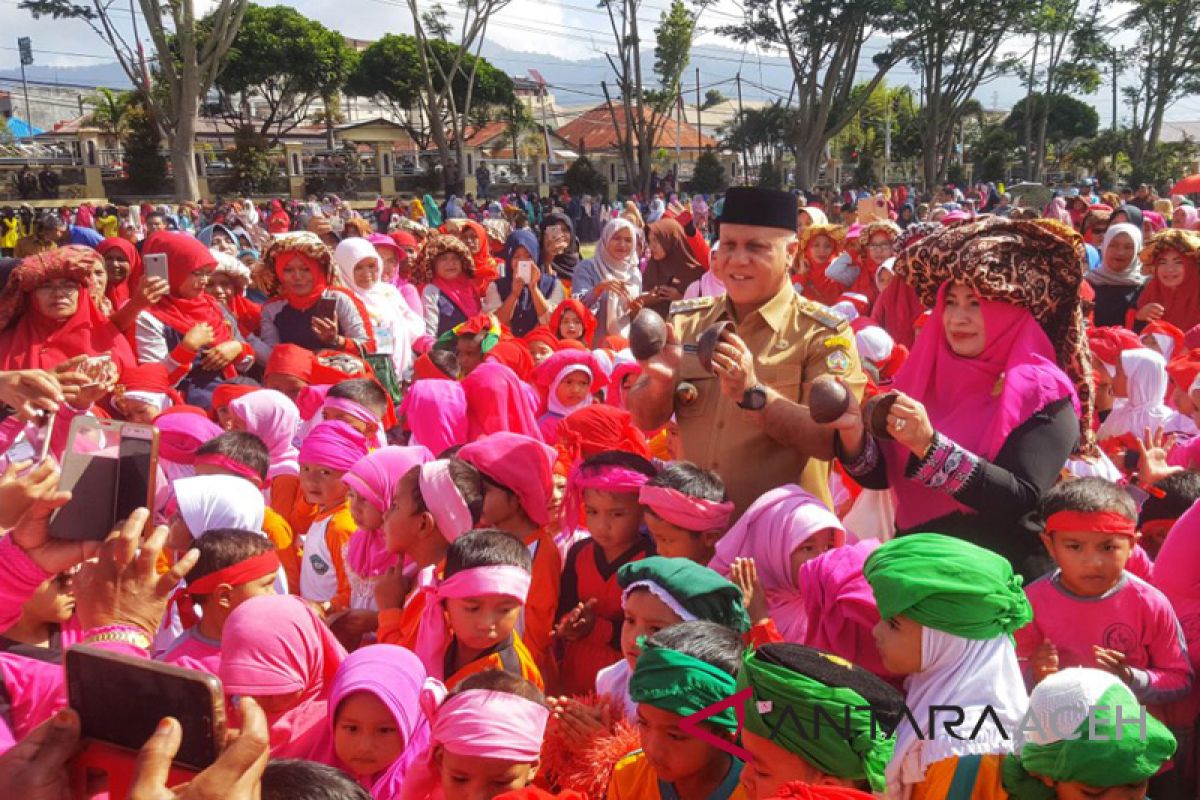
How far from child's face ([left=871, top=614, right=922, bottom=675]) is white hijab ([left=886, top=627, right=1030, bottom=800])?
1 centimetres

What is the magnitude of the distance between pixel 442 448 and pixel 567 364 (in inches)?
34.7

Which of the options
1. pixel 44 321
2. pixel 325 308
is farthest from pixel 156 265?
pixel 325 308

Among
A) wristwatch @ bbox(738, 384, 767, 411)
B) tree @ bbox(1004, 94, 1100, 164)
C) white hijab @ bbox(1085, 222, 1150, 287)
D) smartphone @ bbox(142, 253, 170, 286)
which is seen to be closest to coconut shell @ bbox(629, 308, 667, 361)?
wristwatch @ bbox(738, 384, 767, 411)

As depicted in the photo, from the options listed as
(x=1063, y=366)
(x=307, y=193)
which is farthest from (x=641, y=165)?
(x=1063, y=366)

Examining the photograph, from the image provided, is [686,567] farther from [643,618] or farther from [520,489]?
[520,489]

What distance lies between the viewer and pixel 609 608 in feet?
11.0

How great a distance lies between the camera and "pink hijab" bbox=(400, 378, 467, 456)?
4770 millimetres

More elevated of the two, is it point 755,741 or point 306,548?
point 755,741

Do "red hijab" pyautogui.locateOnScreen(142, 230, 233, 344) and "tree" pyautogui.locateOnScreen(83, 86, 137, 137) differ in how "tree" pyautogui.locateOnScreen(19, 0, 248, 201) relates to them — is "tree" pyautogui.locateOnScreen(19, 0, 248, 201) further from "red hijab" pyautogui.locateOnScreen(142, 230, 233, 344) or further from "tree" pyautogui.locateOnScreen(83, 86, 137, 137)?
"red hijab" pyautogui.locateOnScreen(142, 230, 233, 344)

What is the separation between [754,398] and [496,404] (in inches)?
84.1

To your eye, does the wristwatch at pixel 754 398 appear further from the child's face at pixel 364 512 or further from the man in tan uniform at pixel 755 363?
the child's face at pixel 364 512

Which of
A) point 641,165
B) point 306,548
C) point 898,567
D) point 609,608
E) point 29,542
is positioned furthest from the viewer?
point 641,165

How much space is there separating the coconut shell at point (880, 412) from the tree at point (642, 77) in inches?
1289

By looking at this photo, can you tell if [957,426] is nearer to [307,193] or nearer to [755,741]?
[755,741]
